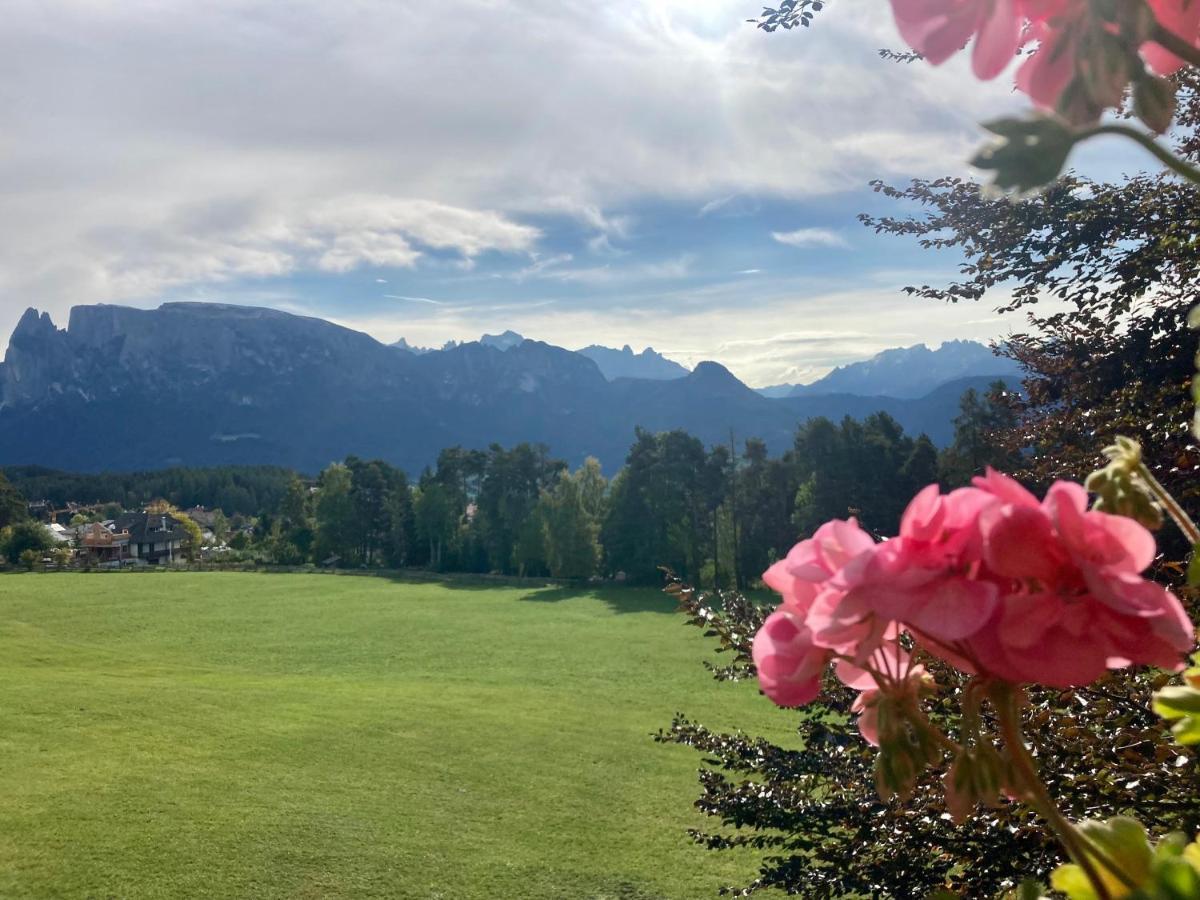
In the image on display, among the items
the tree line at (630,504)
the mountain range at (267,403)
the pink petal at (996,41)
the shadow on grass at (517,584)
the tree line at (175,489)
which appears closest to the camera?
the pink petal at (996,41)

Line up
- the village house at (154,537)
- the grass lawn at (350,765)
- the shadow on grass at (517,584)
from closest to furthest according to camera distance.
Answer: the grass lawn at (350,765) → the shadow on grass at (517,584) → the village house at (154,537)

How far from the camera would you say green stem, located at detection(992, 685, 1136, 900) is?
49cm

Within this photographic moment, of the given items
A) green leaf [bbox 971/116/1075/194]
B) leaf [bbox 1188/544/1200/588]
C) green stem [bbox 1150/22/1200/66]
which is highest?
green stem [bbox 1150/22/1200/66]

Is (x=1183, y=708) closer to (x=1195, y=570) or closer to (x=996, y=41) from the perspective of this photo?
(x=1195, y=570)

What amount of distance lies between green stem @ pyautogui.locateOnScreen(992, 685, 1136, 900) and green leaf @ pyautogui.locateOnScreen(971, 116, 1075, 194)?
0.97 feet

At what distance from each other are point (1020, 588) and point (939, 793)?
6.38 ft

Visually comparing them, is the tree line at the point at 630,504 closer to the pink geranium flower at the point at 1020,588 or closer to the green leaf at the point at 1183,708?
the green leaf at the point at 1183,708

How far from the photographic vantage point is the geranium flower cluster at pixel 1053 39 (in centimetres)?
46

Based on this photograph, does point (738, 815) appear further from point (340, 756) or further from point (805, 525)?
point (805, 525)

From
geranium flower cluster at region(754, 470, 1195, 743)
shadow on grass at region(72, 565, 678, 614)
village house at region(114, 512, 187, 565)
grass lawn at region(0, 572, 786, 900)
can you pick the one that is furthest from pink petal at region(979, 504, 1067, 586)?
village house at region(114, 512, 187, 565)

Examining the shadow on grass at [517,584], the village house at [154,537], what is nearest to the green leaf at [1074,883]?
the shadow on grass at [517,584]

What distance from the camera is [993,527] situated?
46 centimetres

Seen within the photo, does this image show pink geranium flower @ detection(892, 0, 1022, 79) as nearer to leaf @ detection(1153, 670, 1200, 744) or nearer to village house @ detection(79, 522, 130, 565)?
leaf @ detection(1153, 670, 1200, 744)

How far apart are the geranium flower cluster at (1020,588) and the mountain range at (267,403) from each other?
536 feet
